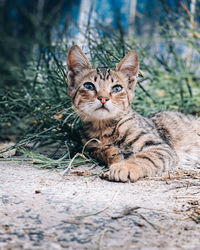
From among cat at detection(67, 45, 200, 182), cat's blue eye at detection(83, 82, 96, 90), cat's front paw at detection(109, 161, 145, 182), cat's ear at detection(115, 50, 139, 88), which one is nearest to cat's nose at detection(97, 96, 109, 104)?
cat at detection(67, 45, 200, 182)

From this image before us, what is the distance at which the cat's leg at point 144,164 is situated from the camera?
1.64 meters

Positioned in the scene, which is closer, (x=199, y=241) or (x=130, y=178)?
(x=199, y=241)

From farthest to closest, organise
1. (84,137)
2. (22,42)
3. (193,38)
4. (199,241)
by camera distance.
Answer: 1. (22,42)
2. (193,38)
3. (84,137)
4. (199,241)

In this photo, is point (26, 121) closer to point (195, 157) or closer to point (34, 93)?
point (34, 93)

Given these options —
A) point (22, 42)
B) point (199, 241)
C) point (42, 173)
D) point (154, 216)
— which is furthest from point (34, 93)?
point (22, 42)

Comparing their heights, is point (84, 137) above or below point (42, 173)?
above

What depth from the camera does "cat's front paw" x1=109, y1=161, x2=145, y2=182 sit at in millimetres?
1629

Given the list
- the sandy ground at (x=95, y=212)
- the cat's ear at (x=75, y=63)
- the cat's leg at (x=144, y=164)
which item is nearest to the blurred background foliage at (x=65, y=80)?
the cat's ear at (x=75, y=63)

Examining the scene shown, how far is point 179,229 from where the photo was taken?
106cm

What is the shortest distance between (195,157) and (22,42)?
16.1 feet

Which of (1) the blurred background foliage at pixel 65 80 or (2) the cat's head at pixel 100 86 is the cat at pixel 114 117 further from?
(1) the blurred background foliage at pixel 65 80

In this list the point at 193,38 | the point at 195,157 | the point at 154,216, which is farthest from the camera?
the point at 193,38

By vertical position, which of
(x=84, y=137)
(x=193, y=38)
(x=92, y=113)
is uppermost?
(x=193, y=38)

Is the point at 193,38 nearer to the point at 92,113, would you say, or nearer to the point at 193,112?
the point at 193,112
